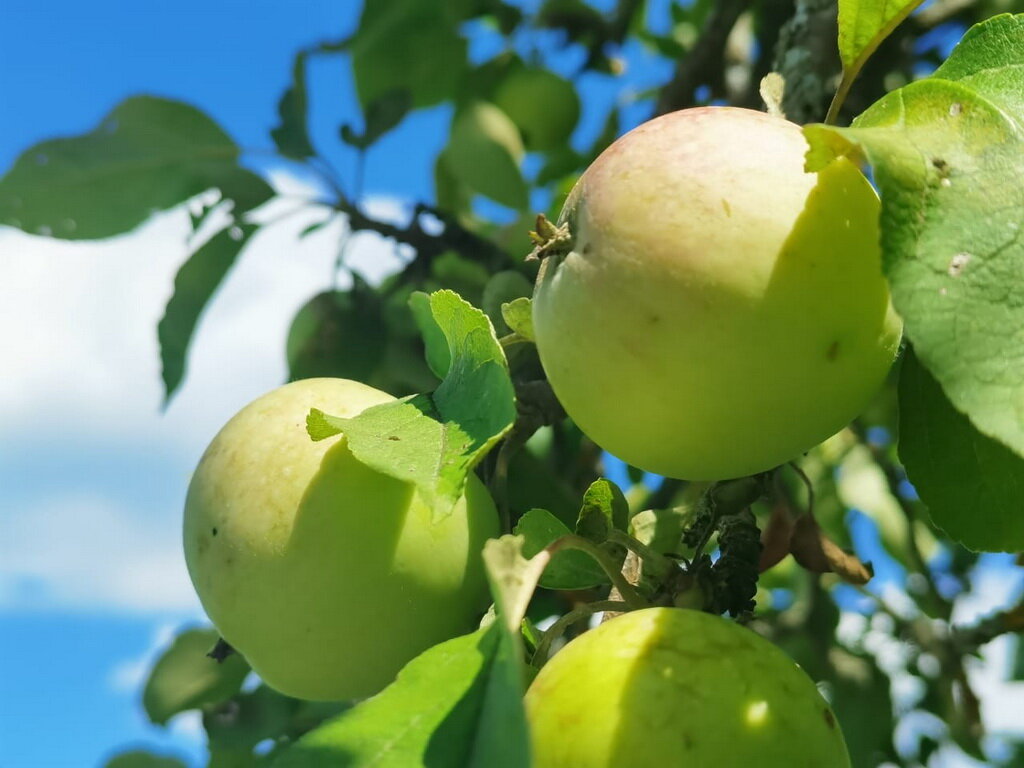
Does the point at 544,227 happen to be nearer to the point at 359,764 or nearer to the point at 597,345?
the point at 597,345

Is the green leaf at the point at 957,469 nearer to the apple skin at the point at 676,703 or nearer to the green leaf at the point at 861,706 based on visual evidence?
the apple skin at the point at 676,703

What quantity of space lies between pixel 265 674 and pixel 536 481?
0.45 metres

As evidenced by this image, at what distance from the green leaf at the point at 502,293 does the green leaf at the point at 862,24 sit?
1.69 feet

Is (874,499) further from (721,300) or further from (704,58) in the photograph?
(721,300)

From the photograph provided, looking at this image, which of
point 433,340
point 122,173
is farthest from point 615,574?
point 122,173

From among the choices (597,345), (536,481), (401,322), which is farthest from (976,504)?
(401,322)

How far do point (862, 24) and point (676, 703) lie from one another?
55 centimetres

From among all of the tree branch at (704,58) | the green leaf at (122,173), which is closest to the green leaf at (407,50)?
the green leaf at (122,173)

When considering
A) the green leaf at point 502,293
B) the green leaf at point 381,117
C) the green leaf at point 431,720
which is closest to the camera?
the green leaf at point 431,720

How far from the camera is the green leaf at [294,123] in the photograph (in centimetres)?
189

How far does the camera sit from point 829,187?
71 centimetres

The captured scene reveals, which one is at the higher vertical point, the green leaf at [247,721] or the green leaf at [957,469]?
the green leaf at [957,469]

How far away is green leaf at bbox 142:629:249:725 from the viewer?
1.54 meters

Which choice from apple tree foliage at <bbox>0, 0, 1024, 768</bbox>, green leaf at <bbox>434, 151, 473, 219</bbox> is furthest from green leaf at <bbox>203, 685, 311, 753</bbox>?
green leaf at <bbox>434, 151, 473, 219</bbox>
